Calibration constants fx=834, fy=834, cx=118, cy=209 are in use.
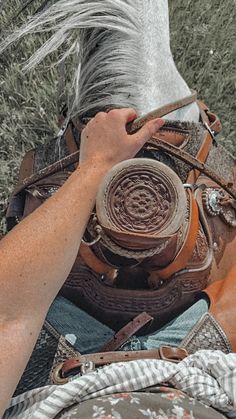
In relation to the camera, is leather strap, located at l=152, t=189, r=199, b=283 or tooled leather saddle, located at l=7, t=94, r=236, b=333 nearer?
tooled leather saddle, located at l=7, t=94, r=236, b=333

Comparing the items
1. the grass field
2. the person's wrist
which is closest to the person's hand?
the person's wrist

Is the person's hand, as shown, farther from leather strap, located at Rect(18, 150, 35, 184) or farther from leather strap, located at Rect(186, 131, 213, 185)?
leather strap, located at Rect(18, 150, 35, 184)

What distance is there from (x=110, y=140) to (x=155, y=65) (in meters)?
0.27

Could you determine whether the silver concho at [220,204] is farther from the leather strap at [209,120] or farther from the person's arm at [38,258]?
the person's arm at [38,258]

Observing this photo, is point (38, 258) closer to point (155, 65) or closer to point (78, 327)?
point (78, 327)

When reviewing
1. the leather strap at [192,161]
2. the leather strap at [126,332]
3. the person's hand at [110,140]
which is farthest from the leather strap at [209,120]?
the leather strap at [126,332]

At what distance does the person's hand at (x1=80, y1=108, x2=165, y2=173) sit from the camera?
1.28 metres

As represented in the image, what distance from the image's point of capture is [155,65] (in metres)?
1.49

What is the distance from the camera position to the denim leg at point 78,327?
1.43 meters

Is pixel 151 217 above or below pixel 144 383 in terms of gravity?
above

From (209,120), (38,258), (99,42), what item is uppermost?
(99,42)

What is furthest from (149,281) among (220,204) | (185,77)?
(185,77)

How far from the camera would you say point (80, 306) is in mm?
1485

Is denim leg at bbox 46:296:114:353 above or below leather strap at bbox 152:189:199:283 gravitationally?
below
